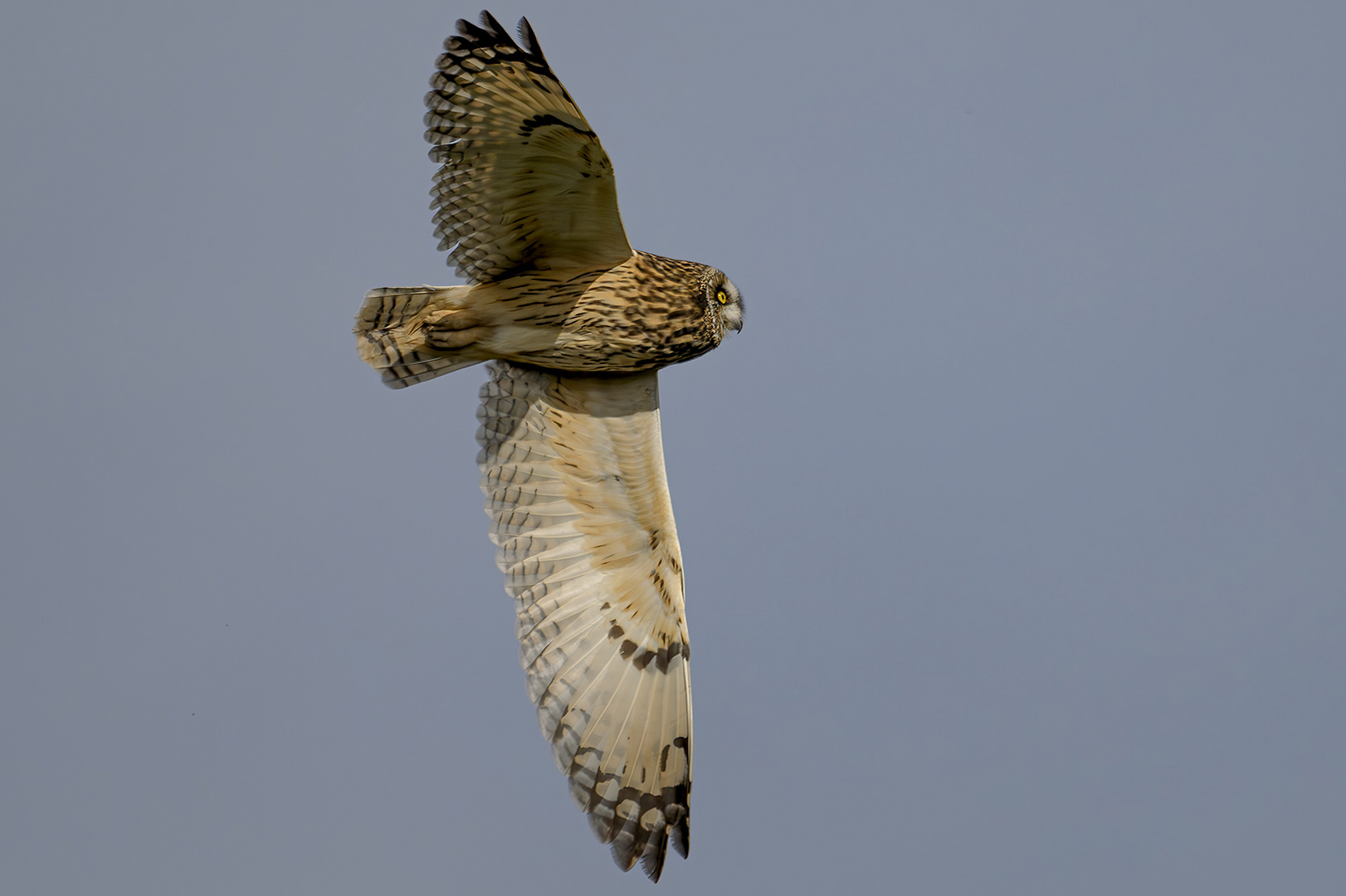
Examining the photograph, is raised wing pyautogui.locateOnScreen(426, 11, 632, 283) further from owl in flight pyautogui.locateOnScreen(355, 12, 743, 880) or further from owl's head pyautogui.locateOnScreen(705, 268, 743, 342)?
owl's head pyautogui.locateOnScreen(705, 268, 743, 342)

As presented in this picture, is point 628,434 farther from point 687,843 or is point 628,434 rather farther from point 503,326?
point 687,843

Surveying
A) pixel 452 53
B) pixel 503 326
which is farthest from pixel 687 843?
pixel 452 53

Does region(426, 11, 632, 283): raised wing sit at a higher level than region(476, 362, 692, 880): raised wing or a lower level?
higher

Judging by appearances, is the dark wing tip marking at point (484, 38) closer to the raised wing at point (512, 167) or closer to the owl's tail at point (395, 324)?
the raised wing at point (512, 167)

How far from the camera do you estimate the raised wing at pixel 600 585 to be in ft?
24.7

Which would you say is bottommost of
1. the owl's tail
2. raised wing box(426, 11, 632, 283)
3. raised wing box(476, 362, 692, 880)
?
raised wing box(476, 362, 692, 880)

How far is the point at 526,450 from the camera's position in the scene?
25.5ft

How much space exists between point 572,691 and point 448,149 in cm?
322

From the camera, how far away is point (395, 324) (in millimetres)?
7137

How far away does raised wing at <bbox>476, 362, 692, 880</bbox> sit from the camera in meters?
7.52

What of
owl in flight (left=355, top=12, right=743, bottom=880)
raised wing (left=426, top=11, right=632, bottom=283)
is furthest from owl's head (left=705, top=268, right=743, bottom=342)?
raised wing (left=426, top=11, right=632, bottom=283)

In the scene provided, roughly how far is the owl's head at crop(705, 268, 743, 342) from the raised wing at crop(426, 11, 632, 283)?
57cm

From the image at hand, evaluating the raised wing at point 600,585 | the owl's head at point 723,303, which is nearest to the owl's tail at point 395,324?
the raised wing at point 600,585

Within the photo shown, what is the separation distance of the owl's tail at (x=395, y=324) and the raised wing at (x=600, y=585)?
0.65 m
